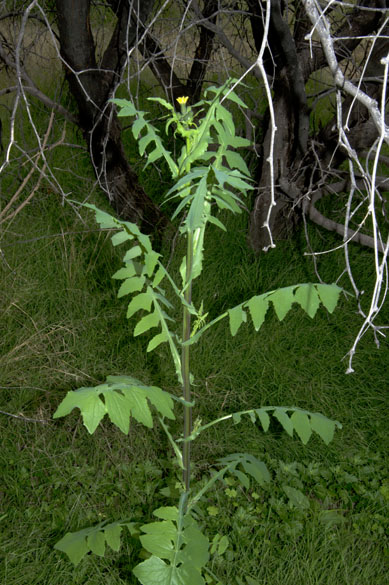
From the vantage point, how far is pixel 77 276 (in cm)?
371

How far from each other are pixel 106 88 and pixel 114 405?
118 inches

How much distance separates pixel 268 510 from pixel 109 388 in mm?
1810

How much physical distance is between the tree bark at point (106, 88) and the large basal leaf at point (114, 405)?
1.93 metres

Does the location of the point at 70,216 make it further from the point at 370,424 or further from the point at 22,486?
the point at 370,424

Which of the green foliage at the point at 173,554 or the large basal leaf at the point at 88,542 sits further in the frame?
the large basal leaf at the point at 88,542

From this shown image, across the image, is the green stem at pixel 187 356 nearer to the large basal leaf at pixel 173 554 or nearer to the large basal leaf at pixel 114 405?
the large basal leaf at pixel 173 554

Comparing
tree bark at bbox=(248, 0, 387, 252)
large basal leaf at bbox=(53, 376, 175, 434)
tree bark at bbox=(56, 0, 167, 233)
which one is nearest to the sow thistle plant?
large basal leaf at bbox=(53, 376, 175, 434)

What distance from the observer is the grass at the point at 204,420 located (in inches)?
105

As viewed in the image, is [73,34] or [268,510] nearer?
[268,510]

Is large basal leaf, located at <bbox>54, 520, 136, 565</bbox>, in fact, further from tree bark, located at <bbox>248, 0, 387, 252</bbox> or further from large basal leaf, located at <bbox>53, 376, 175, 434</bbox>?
tree bark, located at <bbox>248, 0, 387, 252</bbox>

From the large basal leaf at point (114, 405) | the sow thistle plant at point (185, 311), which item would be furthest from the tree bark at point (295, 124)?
the large basal leaf at point (114, 405)

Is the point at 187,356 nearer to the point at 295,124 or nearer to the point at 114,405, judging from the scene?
the point at 114,405

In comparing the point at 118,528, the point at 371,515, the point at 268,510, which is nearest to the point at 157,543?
the point at 118,528

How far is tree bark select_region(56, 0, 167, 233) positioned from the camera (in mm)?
3500
